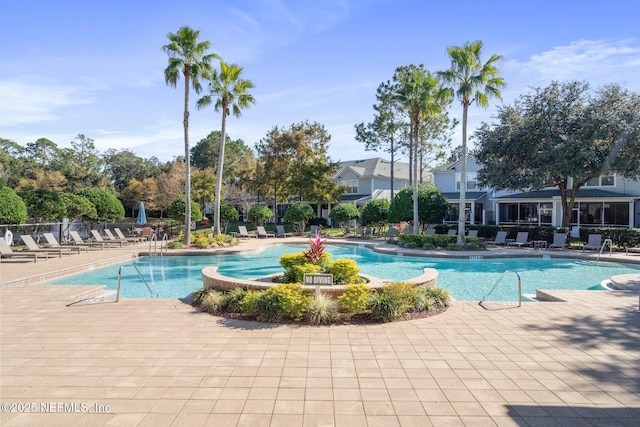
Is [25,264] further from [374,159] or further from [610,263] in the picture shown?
[374,159]

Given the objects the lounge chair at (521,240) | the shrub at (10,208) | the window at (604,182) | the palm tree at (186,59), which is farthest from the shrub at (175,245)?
the window at (604,182)

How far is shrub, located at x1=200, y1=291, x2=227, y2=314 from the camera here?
7480mm

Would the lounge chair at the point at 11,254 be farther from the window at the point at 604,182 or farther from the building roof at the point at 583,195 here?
the window at the point at 604,182

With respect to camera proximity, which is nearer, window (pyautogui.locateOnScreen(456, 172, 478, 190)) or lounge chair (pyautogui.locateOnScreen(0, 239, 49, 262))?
lounge chair (pyautogui.locateOnScreen(0, 239, 49, 262))

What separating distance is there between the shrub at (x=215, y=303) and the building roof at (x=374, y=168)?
112 feet

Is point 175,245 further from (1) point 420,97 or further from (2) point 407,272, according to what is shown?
(1) point 420,97

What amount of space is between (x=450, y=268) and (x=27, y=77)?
16.9 metres

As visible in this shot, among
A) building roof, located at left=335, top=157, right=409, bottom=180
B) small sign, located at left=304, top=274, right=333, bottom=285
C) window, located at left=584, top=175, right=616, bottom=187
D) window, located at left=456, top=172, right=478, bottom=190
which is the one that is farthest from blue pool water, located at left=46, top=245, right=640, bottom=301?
building roof, located at left=335, top=157, right=409, bottom=180

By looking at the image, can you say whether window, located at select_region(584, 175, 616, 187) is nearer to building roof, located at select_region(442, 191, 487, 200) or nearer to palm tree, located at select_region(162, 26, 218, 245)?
building roof, located at select_region(442, 191, 487, 200)

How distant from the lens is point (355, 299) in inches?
276

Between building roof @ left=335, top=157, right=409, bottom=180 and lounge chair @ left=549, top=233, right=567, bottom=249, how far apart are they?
21907mm

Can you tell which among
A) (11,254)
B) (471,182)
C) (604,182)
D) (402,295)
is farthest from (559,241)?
(11,254)

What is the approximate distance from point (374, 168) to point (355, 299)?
35.8 meters

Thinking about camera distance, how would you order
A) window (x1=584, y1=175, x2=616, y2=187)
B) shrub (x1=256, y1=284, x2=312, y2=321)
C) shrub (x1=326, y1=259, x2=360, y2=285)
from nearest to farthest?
shrub (x1=256, y1=284, x2=312, y2=321)
shrub (x1=326, y1=259, x2=360, y2=285)
window (x1=584, y1=175, x2=616, y2=187)
